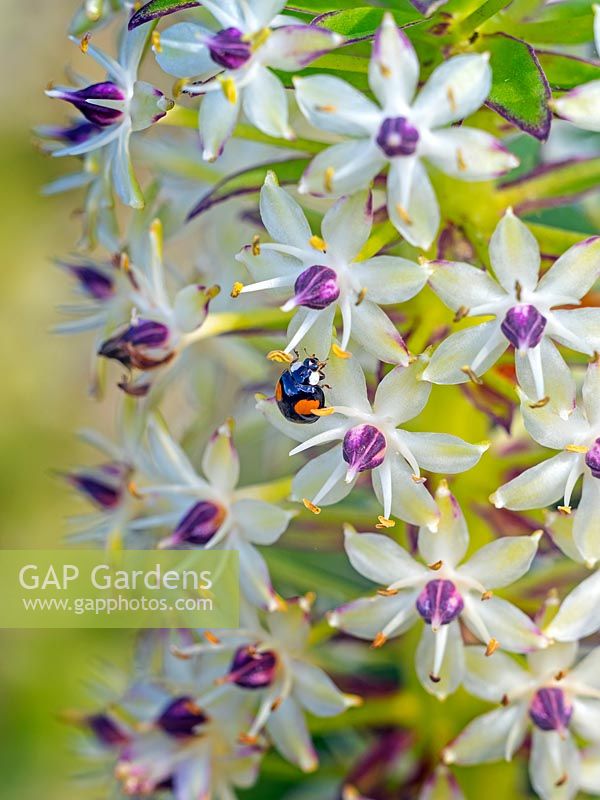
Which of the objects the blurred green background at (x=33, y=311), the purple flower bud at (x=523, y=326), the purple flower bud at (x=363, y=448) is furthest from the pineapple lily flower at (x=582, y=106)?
the blurred green background at (x=33, y=311)

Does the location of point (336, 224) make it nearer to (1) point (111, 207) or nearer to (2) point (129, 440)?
(1) point (111, 207)

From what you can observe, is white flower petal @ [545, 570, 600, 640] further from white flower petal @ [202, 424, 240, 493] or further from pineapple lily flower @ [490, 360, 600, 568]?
white flower petal @ [202, 424, 240, 493]

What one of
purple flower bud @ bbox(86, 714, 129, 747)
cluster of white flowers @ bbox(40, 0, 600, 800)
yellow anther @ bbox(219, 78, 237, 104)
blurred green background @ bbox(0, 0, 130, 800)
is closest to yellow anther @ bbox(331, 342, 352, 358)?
cluster of white flowers @ bbox(40, 0, 600, 800)

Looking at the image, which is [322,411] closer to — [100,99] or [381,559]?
[381,559]

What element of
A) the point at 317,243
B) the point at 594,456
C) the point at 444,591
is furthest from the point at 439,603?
the point at 317,243

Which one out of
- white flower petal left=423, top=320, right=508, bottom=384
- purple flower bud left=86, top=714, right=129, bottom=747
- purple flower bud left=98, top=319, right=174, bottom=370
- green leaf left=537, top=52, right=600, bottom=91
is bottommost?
purple flower bud left=86, top=714, right=129, bottom=747

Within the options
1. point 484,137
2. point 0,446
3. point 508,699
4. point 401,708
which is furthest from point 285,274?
point 0,446
